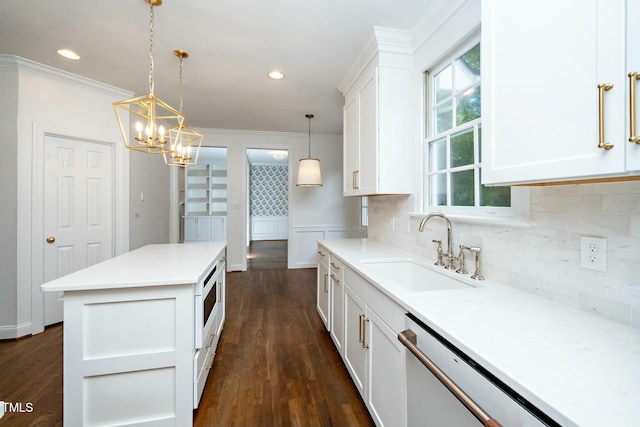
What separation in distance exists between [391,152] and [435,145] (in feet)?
1.07

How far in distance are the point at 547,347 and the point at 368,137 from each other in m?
1.92

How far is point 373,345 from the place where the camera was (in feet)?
4.69

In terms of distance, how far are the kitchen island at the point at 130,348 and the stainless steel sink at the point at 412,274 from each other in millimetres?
1051

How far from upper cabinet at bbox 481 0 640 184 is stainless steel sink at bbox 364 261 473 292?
826 mm

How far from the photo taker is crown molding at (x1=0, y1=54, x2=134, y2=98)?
8.19 feet

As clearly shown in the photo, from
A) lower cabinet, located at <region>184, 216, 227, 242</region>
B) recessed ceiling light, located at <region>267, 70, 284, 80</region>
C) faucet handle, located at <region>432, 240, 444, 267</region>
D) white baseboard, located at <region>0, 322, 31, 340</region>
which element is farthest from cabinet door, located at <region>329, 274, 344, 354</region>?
lower cabinet, located at <region>184, 216, 227, 242</region>

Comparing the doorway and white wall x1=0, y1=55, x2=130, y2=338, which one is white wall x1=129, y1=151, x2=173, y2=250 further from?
the doorway

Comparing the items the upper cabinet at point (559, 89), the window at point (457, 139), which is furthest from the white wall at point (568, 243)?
the upper cabinet at point (559, 89)

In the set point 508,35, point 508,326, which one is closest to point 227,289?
point 508,326

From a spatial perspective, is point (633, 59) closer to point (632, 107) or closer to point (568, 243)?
point (632, 107)

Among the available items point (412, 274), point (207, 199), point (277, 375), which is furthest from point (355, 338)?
point (207, 199)

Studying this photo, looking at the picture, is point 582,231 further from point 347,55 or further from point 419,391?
point 347,55

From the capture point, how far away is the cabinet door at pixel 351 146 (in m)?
2.65

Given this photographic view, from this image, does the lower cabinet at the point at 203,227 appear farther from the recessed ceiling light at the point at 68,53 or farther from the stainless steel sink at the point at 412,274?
the stainless steel sink at the point at 412,274
